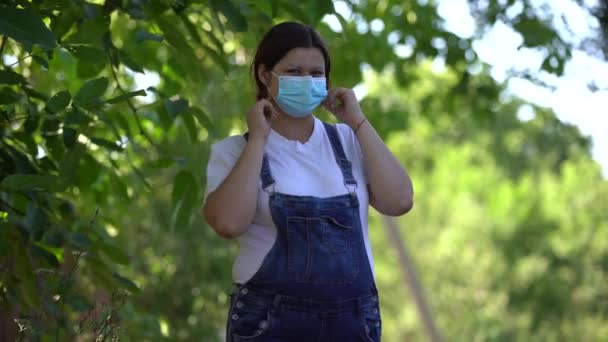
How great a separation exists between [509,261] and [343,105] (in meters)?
34.4

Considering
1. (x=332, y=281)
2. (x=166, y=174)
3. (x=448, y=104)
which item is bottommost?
(x=166, y=174)

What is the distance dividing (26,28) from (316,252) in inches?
42.4

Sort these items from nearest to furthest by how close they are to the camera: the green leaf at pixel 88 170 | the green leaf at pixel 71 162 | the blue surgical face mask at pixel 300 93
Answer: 1. the blue surgical face mask at pixel 300 93
2. the green leaf at pixel 71 162
3. the green leaf at pixel 88 170

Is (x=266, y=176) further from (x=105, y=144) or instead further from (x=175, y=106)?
(x=175, y=106)

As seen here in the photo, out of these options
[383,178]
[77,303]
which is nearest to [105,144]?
[77,303]

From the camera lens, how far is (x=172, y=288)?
1452cm

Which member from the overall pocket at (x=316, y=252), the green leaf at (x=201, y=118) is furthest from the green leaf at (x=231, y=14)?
the overall pocket at (x=316, y=252)

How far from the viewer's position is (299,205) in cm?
377

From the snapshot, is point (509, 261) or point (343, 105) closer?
point (343, 105)

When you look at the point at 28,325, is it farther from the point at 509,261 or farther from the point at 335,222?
the point at 509,261

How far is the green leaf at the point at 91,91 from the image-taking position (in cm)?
455

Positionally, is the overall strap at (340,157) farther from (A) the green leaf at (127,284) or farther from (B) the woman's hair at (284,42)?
(A) the green leaf at (127,284)

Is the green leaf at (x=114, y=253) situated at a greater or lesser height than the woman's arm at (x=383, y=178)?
lesser

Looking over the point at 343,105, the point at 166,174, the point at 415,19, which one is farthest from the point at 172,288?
the point at 343,105
